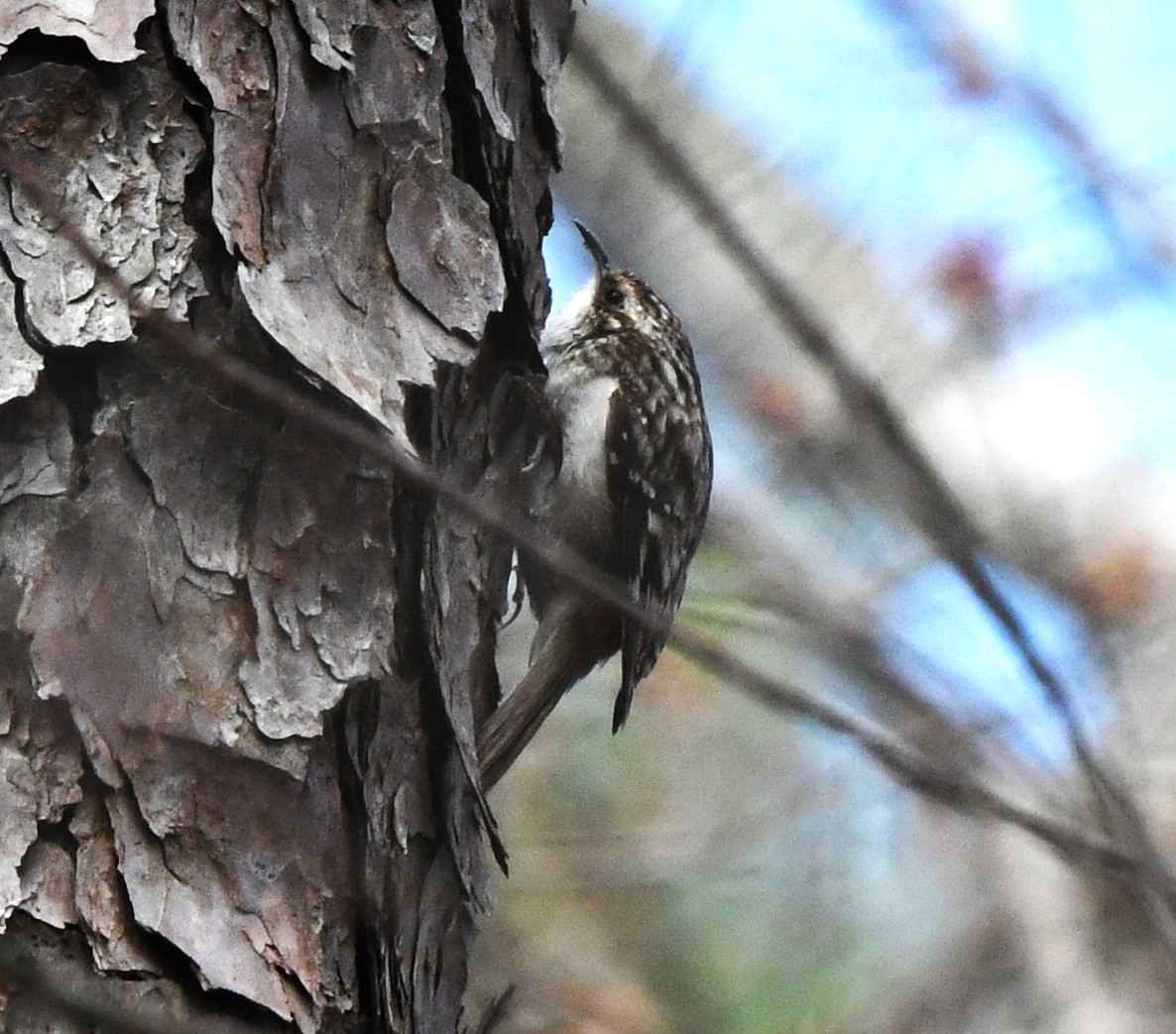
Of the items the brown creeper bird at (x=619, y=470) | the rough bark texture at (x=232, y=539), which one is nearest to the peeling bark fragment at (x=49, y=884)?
Result: the rough bark texture at (x=232, y=539)

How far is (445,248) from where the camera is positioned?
1.72 meters

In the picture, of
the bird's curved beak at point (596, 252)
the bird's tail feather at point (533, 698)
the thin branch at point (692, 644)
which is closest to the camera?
the thin branch at point (692, 644)

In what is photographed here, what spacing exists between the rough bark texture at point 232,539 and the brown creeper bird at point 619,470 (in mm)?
925

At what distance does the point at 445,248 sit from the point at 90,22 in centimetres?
39

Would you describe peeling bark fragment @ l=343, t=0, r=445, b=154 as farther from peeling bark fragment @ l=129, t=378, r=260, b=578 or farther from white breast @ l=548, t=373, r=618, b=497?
white breast @ l=548, t=373, r=618, b=497

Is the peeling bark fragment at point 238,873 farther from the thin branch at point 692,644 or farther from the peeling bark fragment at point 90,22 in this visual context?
the peeling bark fragment at point 90,22

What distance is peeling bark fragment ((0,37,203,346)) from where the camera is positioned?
1.46 m

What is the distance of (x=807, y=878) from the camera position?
4566 mm

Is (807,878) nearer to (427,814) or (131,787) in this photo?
(427,814)

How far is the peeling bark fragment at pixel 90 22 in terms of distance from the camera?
1490 millimetres

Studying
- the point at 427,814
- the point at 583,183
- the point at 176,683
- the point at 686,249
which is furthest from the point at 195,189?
the point at 686,249

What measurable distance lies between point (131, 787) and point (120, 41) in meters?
0.65

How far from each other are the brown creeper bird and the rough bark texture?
0.93 m

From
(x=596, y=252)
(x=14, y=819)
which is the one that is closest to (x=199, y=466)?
(x=14, y=819)
